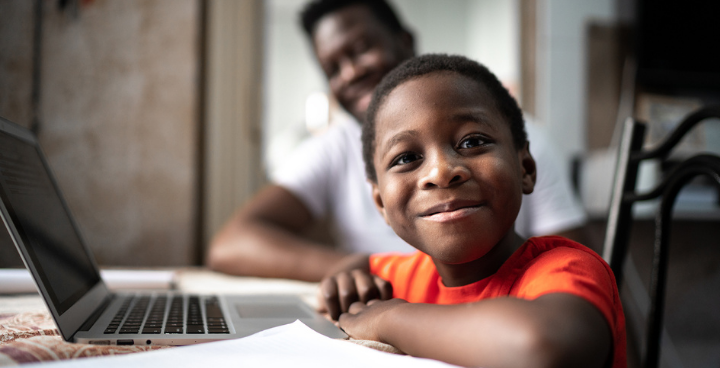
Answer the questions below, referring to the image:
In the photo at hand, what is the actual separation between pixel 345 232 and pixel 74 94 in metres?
1.11

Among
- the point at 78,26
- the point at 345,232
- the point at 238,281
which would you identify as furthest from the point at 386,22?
the point at 78,26

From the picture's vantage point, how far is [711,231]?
2291mm

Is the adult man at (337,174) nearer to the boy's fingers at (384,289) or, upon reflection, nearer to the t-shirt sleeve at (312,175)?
the t-shirt sleeve at (312,175)

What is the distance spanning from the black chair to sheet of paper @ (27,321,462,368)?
0.45 m

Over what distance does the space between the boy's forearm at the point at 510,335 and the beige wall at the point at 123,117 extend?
1500 millimetres

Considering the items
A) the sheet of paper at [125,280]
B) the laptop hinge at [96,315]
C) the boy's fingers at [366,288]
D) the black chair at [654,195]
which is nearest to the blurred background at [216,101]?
the sheet of paper at [125,280]

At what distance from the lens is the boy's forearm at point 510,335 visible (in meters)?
0.32

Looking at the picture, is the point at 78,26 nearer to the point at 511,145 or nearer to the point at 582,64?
the point at 511,145

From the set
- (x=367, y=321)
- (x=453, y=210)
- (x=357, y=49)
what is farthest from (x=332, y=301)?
(x=357, y=49)

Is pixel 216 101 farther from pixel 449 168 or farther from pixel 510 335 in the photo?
pixel 510 335

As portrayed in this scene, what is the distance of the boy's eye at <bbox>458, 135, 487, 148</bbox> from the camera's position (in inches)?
20.0

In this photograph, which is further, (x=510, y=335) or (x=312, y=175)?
(x=312, y=175)

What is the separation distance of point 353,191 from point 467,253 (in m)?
0.88

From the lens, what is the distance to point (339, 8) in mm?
1378
